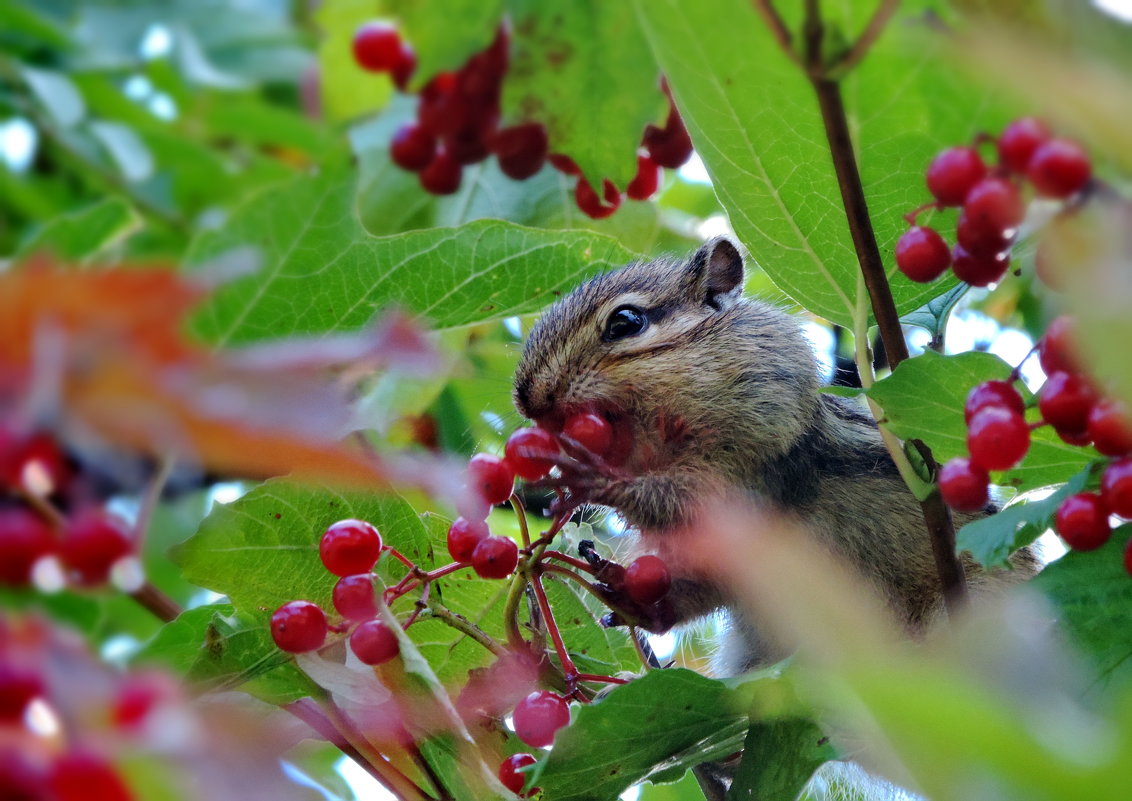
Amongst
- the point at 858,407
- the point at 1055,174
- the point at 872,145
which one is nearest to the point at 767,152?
the point at 872,145

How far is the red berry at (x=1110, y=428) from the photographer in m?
1.46

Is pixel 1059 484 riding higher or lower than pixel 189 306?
lower

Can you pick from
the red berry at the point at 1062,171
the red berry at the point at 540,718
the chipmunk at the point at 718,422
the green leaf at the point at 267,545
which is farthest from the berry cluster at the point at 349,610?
the red berry at the point at 1062,171

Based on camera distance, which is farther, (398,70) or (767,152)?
(398,70)

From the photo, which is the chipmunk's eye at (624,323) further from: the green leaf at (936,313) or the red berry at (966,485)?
the red berry at (966,485)

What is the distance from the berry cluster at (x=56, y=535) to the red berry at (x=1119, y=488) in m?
1.12

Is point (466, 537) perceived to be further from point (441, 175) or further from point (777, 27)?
point (777, 27)

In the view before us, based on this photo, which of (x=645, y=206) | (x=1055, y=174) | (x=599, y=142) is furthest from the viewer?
(x=645, y=206)

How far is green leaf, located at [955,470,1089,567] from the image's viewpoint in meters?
1.58

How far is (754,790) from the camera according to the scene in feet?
5.95

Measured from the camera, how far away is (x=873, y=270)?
158 centimetres

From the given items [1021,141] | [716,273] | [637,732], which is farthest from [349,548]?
[716,273]

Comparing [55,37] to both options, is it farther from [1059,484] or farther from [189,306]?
[189,306]

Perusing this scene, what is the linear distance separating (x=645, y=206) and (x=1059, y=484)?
1245 mm
